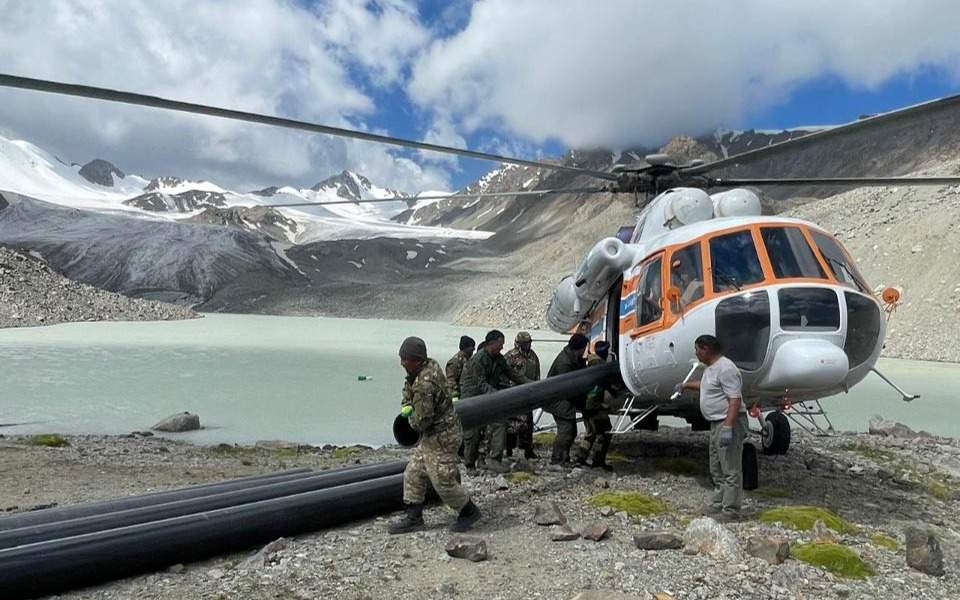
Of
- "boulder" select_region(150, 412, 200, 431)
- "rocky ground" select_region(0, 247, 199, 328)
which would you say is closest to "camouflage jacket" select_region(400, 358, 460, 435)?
"boulder" select_region(150, 412, 200, 431)

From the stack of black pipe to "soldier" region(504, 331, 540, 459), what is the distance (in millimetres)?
2456

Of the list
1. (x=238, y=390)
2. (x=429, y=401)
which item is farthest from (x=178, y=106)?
(x=238, y=390)

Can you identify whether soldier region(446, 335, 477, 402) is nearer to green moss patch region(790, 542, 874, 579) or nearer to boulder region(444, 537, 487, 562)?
boulder region(444, 537, 487, 562)

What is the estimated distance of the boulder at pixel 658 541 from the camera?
5.22 meters

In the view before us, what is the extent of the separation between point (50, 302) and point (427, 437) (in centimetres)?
5110

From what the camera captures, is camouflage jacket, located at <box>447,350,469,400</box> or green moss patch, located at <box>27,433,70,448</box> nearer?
camouflage jacket, located at <box>447,350,469,400</box>

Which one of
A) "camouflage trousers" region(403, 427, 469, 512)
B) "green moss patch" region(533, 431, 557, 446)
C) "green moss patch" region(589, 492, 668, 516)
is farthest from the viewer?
"green moss patch" region(533, 431, 557, 446)

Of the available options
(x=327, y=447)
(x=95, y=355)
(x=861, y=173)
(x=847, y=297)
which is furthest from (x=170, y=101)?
(x=861, y=173)

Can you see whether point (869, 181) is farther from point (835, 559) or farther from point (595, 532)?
point (595, 532)

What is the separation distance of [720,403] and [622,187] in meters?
5.14

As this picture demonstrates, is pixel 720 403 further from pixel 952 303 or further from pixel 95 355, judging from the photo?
pixel 952 303

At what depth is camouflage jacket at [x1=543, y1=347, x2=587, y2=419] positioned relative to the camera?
846 cm

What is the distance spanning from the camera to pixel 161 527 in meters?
4.80

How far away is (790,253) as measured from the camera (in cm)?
669
